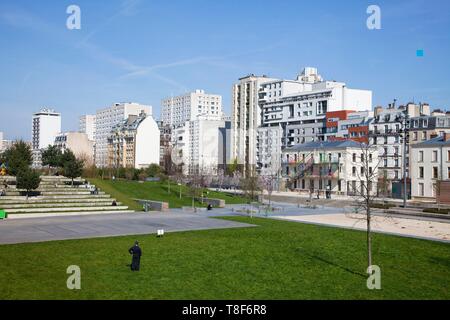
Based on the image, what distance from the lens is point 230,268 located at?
20344 millimetres

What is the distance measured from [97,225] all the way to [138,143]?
108758 millimetres

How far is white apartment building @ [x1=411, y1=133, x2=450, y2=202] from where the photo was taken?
200 ft

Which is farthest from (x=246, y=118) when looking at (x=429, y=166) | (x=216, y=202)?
(x=216, y=202)

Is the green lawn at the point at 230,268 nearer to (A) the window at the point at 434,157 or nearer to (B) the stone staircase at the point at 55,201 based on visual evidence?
(B) the stone staircase at the point at 55,201

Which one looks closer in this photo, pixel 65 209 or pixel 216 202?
pixel 65 209

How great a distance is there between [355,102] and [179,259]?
99.3 m

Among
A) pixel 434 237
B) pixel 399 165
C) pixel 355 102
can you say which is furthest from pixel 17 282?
pixel 355 102

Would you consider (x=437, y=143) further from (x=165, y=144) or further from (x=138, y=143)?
(x=165, y=144)

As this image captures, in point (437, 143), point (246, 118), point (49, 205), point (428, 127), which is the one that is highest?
point (246, 118)

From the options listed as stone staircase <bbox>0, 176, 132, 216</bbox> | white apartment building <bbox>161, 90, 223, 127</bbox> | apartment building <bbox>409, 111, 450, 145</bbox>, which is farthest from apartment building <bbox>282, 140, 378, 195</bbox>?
white apartment building <bbox>161, 90, 223, 127</bbox>

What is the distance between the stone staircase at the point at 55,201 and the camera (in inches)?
1737

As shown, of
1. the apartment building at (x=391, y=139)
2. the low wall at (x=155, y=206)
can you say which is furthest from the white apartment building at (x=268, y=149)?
the low wall at (x=155, y=206)
